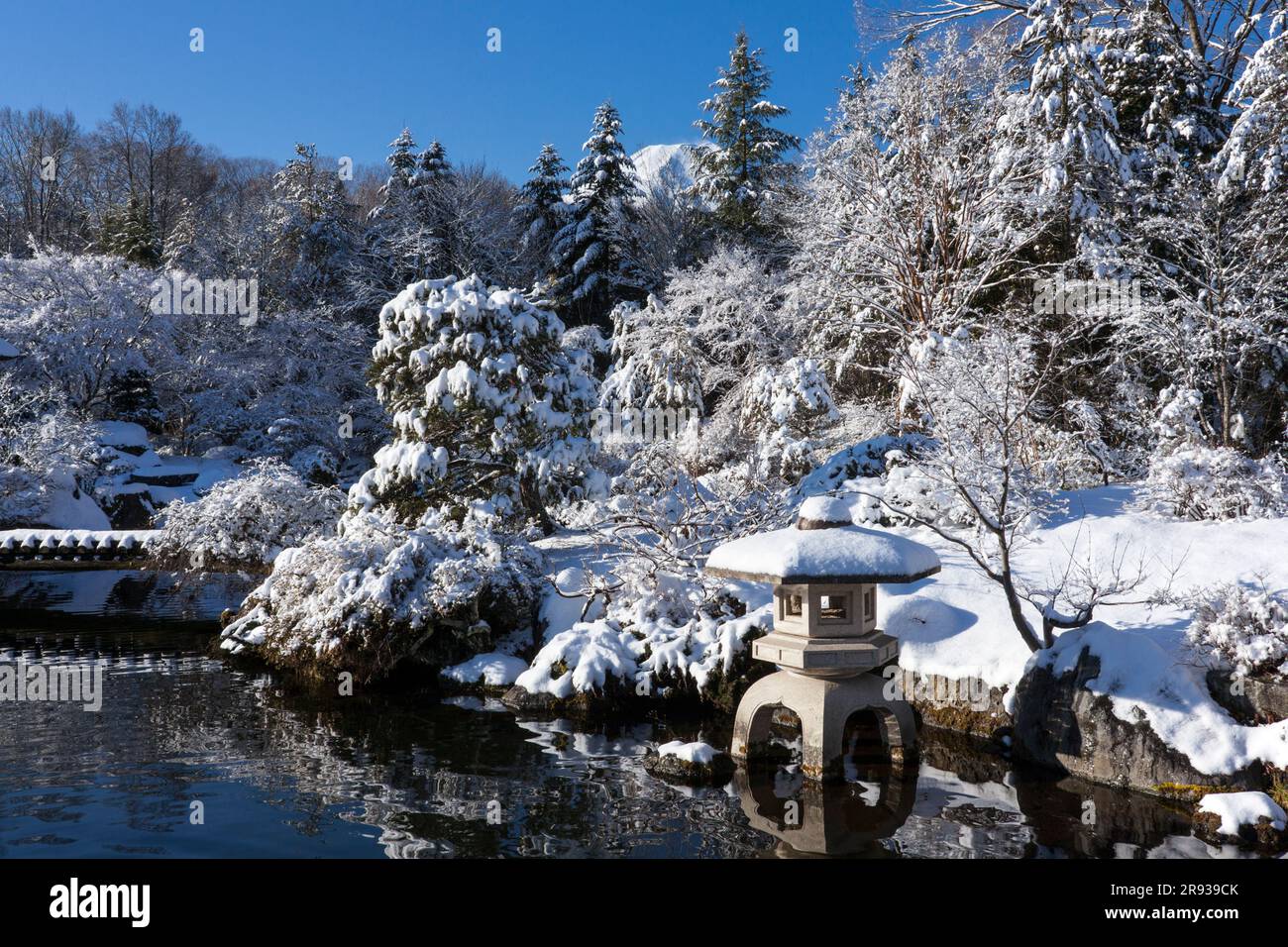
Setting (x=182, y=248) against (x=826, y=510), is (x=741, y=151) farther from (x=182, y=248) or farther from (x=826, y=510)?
(x=826, y=510)

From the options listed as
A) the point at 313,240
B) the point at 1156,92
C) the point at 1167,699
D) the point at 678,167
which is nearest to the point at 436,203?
the point at 313,240

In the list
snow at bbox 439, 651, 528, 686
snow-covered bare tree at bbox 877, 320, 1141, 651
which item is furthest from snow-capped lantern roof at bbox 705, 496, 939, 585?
snow at bbox 439, 651, 528, 686

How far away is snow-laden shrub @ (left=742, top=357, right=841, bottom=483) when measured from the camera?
16109mm

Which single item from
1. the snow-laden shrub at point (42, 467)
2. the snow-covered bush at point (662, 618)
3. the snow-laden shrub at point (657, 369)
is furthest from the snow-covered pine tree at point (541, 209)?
the snow-covered bush at point (662, 618)

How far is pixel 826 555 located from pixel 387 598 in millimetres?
5923

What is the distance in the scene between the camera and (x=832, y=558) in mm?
7105

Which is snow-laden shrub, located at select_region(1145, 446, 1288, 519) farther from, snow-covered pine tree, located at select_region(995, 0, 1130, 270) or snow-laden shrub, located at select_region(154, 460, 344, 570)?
snow-laden shrub, located at select_region(154, 460, 344, 570)

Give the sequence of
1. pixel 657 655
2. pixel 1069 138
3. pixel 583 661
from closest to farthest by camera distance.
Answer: pixel 583 661
pixel 657 655
pixel 1069 138

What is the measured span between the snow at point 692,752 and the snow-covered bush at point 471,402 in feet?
19.0

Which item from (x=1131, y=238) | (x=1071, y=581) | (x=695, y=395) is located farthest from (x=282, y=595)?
(x=1131, y=238)

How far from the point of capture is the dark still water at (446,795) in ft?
20.3

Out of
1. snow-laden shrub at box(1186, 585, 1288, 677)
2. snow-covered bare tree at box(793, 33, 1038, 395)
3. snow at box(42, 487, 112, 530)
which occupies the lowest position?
snow-laden shrub at box(1186, 585, 1288, 677)

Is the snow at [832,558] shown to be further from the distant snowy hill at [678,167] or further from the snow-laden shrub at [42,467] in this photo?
the distant snowy hill at [678,167]

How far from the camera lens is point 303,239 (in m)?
30.2
